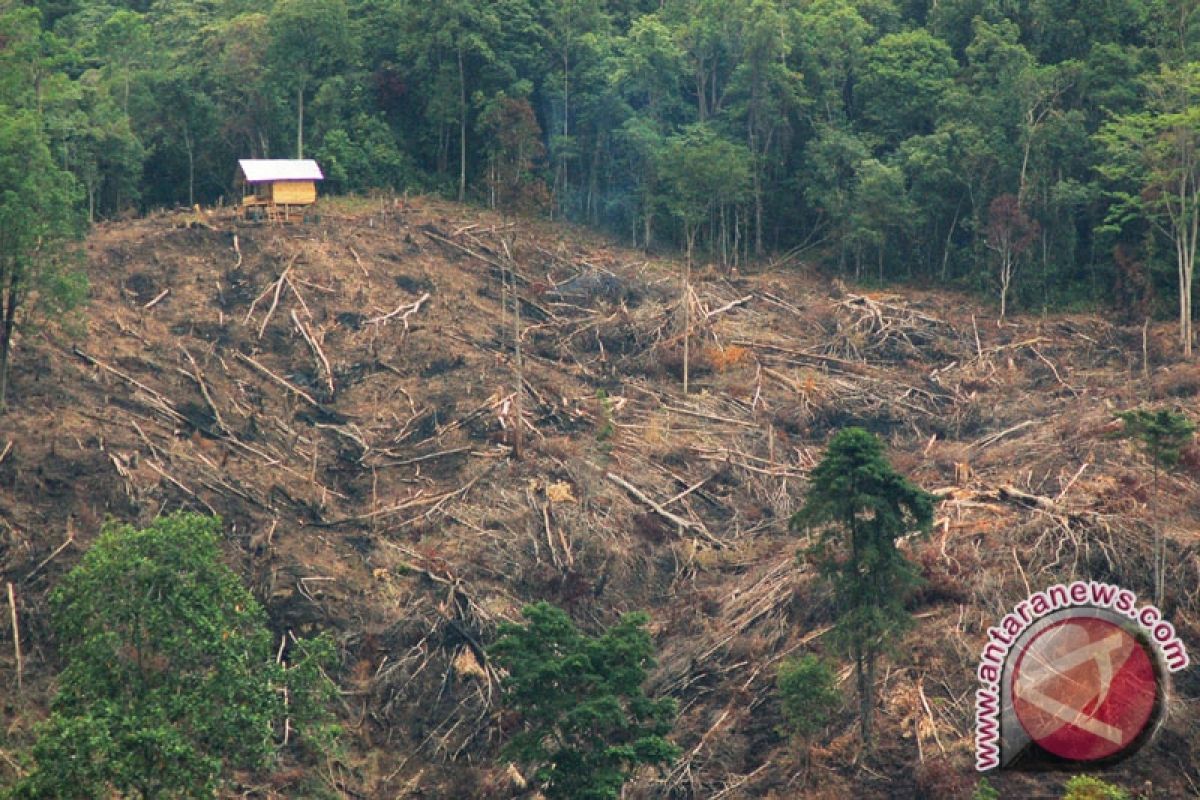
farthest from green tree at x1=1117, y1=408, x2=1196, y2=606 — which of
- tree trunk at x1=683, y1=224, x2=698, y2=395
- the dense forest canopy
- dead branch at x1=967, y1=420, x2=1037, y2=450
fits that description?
the dense forest canopy

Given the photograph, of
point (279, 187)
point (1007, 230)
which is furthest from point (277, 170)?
point (1007, 230)

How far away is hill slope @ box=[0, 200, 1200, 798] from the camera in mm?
30781

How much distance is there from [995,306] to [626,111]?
1116cm

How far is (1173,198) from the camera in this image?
41.6m

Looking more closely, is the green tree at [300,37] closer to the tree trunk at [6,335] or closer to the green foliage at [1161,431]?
the tree trunk at [6,335]

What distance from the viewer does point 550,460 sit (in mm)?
36906

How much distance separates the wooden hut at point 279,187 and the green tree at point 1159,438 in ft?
70.7

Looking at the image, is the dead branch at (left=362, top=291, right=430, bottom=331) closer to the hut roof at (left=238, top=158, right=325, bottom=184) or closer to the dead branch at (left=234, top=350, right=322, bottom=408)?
the dead branch at (left=234, top=350, right=322, bottom=408)

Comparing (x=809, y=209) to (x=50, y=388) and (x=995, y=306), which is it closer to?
(x=995, y=306)

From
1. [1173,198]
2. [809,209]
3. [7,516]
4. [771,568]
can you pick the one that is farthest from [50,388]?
[1173,198]

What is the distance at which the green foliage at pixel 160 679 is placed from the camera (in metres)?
23.4

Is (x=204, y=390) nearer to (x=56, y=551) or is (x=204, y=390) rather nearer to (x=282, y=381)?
(x=282, y=381)

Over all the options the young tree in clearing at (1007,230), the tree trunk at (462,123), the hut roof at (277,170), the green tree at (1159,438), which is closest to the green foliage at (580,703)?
the green tree at (1159,438)

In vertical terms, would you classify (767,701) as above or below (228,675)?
below
